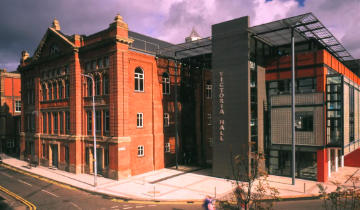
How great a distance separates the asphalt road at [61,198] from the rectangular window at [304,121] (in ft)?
44.5

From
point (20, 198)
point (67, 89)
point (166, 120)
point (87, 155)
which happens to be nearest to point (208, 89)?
point (166, 120)

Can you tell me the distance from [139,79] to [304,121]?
18828 mm

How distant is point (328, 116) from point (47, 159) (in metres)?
36.9

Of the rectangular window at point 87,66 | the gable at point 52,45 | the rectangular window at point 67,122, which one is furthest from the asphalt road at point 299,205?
the gable at point 52,45

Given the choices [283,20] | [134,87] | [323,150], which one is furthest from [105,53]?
[323,150]

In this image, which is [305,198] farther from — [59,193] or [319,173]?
[59,193]

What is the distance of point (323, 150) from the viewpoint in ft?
78.5

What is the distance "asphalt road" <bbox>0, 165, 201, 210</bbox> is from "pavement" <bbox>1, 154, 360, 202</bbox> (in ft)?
3.72

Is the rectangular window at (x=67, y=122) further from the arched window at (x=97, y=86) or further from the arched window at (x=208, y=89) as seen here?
the arched window at (x=208, y=89)

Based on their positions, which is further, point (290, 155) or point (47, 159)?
point (47, 159)

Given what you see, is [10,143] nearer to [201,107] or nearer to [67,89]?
[67,89]

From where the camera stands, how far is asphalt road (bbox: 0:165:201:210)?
1923 centimetres

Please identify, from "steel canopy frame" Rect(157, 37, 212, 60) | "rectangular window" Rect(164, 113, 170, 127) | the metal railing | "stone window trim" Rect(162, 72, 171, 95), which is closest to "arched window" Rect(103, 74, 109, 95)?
"steel canopy frame" Rect(157, 37, 212, 60)

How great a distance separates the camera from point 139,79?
98.7 feet
